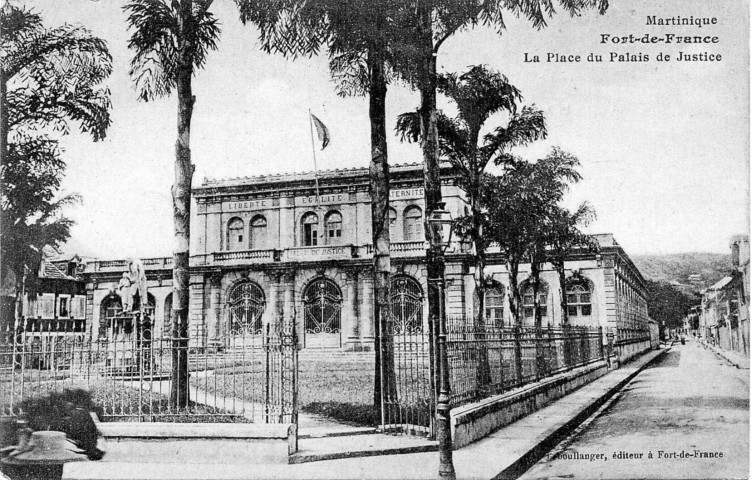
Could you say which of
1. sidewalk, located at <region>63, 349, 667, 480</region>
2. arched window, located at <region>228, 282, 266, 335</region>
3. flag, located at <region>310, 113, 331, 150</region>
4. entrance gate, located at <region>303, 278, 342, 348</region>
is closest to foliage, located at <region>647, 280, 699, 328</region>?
entrance gate, located at <region>303, 278, 342, 348</region>

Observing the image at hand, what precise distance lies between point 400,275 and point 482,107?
53.7 feet

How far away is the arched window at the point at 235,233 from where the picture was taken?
118 feet

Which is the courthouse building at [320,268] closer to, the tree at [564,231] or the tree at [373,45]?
the tree at [564,231]

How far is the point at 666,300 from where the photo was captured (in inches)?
2800

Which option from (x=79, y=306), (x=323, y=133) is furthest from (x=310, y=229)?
(x=323, y=133)

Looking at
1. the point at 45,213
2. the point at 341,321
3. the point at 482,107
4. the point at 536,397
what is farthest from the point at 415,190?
the point at 45,213

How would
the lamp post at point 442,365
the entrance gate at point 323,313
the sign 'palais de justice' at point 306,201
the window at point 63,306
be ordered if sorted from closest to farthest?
the lamp post at point 442,365 < the window at point 63,306 < the entrance gate at point 323,313 < the sign 'palais de justice' at point 306,201

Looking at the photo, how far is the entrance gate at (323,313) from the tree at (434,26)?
2179cm

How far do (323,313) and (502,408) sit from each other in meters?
22.0

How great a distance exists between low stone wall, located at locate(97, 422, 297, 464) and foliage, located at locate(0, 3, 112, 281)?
4.31 meters

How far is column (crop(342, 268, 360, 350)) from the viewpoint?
105ft

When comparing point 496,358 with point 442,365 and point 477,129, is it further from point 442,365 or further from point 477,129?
point 477,129

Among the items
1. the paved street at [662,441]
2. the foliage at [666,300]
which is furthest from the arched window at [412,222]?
the foliage at [666,300]

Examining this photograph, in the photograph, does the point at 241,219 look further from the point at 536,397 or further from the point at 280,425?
the point at 280,425
